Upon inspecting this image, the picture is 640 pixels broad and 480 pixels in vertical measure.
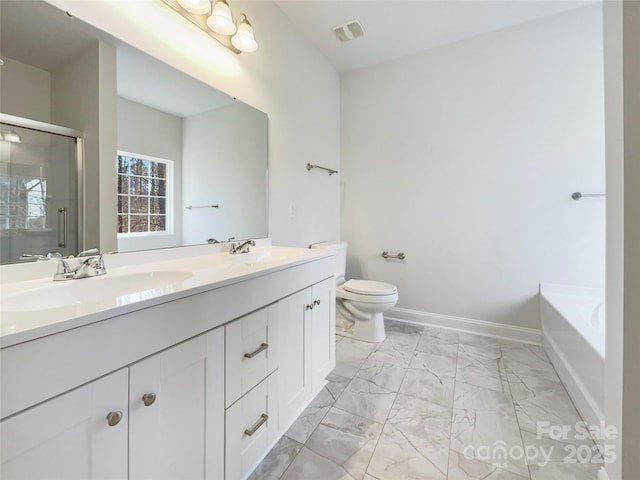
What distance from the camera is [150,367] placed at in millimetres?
690

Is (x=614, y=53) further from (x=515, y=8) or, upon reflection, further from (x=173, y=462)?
(x=173, y=462)

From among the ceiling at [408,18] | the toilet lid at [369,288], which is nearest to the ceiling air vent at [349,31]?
the ceiling at [408,18]

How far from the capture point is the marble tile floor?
3.56ft

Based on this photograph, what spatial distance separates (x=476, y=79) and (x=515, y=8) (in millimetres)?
465

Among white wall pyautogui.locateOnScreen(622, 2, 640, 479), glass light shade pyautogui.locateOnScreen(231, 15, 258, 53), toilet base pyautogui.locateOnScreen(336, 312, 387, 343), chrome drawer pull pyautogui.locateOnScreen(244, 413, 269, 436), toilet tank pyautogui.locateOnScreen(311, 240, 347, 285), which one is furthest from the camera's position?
toilet tank pyautogui.locateOnScreen(311, 240, 347, 285)

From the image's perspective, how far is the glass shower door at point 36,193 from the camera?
0.84m

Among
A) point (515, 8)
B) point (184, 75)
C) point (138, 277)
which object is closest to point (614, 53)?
point (515, 8)

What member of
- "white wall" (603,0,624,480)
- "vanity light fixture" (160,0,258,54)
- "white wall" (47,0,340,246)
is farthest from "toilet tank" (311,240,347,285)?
"white wall" (603,0,624,480)

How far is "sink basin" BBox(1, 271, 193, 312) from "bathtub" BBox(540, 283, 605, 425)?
1.83 metres

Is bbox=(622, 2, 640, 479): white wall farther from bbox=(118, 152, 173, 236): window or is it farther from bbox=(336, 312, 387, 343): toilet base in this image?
bbox=(118, 152, 173, 236): window

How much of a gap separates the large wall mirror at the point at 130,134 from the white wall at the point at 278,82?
0.08 metres

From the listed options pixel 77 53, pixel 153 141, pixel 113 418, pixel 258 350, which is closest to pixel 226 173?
pixel 153 141

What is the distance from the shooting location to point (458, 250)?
2.41 metres

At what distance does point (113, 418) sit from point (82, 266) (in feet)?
1.84
